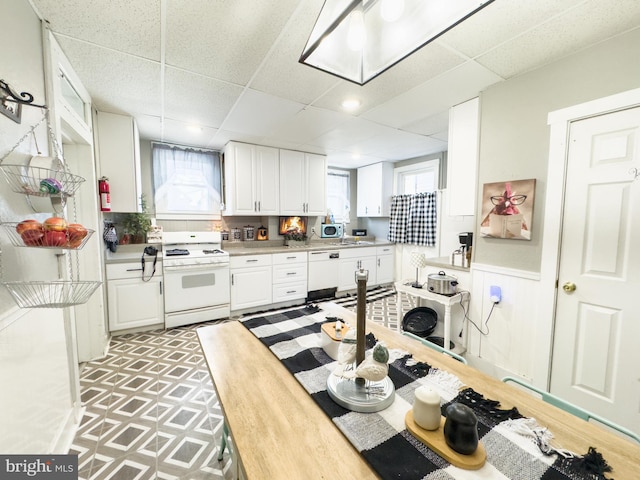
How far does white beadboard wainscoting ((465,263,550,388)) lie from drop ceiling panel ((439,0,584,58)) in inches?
62.1

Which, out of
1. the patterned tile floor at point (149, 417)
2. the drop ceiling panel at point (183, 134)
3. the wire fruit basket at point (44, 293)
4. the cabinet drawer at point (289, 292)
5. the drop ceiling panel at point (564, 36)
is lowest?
the patterned tile floor at point (149, 417)

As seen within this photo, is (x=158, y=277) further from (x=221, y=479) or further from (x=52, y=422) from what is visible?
(x=221, y=479)

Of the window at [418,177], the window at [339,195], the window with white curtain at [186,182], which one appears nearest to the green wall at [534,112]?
the window at [418,177]

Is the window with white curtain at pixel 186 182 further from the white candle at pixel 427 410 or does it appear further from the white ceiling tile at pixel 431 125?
the white candle at pixel 427 410

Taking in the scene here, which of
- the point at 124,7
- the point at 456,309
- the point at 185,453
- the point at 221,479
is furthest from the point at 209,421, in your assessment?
the point at 124,7

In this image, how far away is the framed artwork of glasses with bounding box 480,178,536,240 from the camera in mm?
1937

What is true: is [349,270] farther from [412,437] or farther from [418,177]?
[412,437]

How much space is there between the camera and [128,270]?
9.37ft

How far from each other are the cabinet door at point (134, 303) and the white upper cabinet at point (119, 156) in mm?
824

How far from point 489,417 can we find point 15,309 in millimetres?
1787

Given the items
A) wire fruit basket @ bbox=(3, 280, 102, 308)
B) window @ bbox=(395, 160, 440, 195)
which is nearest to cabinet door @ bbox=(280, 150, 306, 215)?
window @ bbox=(395, 160, 440, 195)

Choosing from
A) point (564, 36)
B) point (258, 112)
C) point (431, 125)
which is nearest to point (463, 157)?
point (431, 125)

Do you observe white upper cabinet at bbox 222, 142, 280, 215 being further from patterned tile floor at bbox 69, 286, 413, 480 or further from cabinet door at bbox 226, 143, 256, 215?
patterned tile floor at bbox 69, 286, 413, 480

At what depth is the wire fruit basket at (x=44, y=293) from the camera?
97 centimetres
